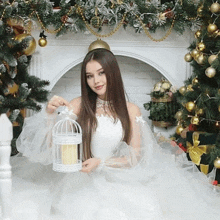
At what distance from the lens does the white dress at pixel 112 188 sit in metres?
1.70

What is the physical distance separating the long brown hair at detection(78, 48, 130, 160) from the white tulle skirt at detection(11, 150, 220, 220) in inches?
11.2

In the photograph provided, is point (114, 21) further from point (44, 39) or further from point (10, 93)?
point (10, 93)

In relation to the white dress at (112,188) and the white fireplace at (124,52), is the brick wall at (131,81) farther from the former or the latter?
the white dress at (112,188)

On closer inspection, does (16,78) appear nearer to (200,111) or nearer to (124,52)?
(124,52)

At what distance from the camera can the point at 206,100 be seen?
9.87 ft

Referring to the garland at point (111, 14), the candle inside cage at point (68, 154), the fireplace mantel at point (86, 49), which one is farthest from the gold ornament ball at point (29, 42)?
the candle inside cage at point (68, 154)

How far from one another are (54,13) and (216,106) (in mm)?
1755

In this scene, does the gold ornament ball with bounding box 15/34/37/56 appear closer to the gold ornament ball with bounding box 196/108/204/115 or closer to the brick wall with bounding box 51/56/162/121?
the brick wall with bounding box 51/56/162/121

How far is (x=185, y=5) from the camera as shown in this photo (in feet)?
11.8

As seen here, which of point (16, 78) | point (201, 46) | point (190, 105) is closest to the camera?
point (201, 46)

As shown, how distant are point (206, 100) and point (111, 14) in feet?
4.22

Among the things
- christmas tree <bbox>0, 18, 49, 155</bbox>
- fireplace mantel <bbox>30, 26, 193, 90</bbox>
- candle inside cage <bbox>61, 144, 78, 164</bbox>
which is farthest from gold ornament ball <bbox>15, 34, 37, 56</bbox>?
candle inside cage <bbox>61, 144, 78, 164</bbox>

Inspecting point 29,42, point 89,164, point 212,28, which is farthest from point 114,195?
point 29,42

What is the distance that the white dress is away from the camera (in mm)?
1701
